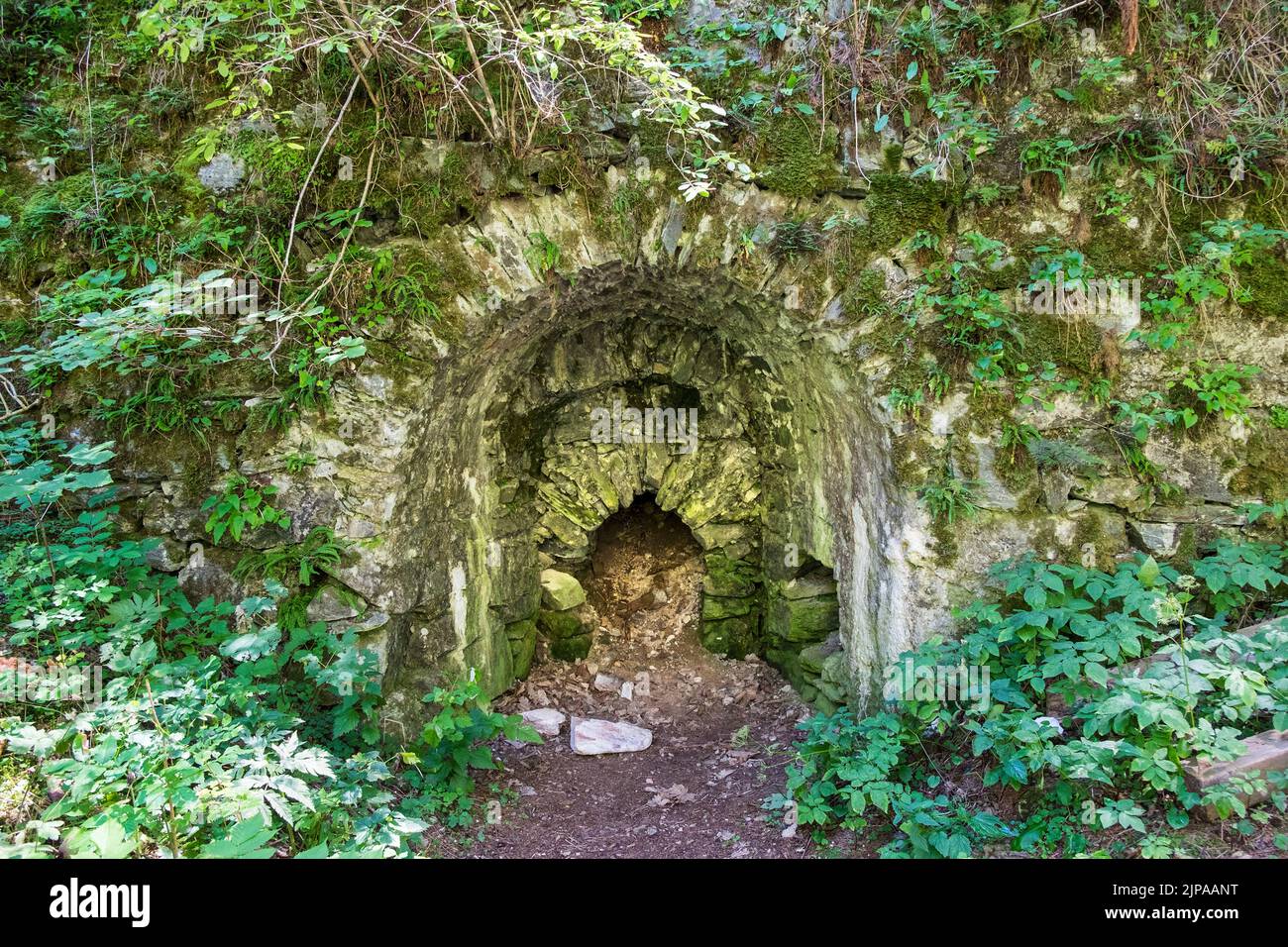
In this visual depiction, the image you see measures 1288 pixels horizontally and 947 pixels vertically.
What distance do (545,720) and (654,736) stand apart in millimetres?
628

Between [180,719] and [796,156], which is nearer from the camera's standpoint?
[180,719]

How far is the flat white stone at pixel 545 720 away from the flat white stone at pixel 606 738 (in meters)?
0.09

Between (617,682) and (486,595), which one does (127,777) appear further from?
(617,682)

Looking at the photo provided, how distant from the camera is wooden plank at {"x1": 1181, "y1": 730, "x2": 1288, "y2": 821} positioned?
232 cm

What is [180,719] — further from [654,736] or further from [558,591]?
[558,591]

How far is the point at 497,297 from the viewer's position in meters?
3.31

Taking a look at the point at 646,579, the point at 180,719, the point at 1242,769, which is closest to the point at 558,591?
the point at 646,579

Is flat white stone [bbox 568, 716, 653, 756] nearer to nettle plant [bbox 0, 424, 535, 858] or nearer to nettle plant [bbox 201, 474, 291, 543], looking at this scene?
nettle plant [bbox 0, 424, 535, 858]

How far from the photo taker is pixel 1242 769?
234 centimetres

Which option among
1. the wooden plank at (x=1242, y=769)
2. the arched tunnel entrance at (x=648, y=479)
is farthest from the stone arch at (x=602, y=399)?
the wooden plank at (x=1242, y=769)

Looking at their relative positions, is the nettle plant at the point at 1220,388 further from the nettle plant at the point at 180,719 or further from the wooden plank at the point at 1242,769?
the nettle plant at the point at 180,719

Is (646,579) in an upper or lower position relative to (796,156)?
lower

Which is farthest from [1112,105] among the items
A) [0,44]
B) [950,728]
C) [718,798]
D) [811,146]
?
[0,44]

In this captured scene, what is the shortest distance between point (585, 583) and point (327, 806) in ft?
9.33
